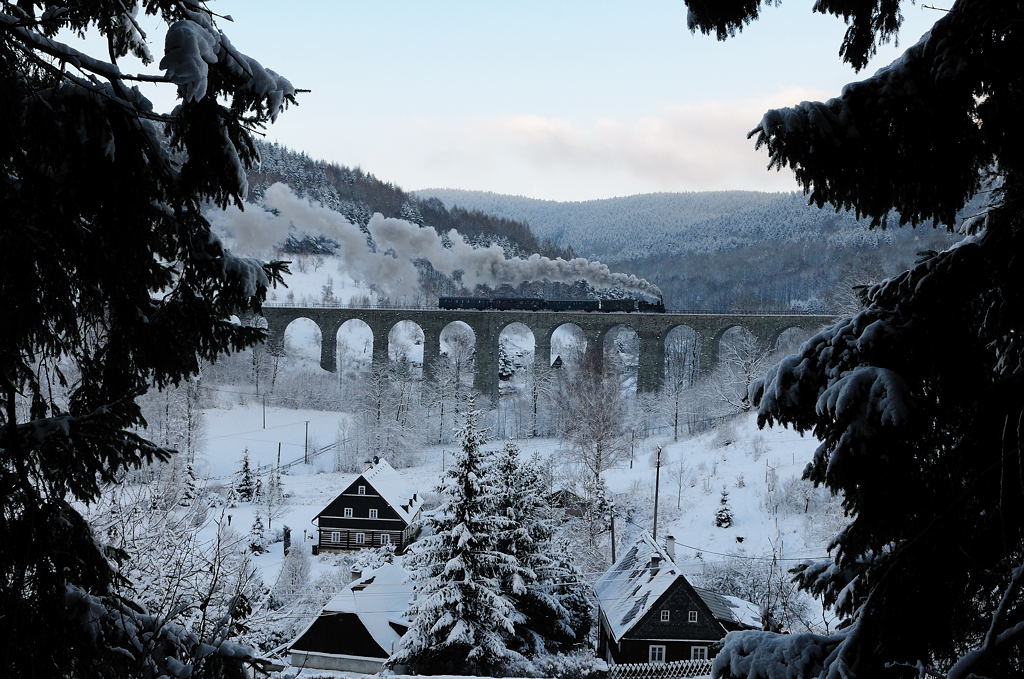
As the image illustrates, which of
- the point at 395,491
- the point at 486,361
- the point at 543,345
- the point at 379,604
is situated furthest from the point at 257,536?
the point at 543,345

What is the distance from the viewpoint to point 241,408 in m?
48.0

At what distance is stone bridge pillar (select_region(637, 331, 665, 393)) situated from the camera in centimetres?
4741

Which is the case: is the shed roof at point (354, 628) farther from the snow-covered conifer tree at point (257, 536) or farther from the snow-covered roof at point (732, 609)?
the snow-covered conifer tree at point (257, 536)

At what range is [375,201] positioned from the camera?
84312 mm

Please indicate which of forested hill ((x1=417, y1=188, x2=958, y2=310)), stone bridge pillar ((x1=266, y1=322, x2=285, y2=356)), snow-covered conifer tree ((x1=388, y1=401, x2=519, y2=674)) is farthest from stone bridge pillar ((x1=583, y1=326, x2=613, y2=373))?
forested hill ((x1=417, y1=188, x2=958, y2=310))

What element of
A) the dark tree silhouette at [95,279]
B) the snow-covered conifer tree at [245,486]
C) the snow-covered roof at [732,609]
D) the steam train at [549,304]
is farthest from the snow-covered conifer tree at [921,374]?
the steam train at [549,304]

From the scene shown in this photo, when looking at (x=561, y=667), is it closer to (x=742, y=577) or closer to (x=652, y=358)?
(x=742, y=577)

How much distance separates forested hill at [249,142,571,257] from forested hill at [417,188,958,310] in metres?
24.3

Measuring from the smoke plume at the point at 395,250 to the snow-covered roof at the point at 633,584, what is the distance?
30539 millimetres

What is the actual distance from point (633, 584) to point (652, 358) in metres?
31.2

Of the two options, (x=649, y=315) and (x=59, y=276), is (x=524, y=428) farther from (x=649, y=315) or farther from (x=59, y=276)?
(x=59, y=276)

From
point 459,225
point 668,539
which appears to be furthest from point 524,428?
point 459,225

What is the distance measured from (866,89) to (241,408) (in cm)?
4915

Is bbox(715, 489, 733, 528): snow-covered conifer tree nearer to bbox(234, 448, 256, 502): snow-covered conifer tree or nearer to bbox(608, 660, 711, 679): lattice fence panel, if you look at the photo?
bbox(608, 660, 711, 679): lattice fence panel
